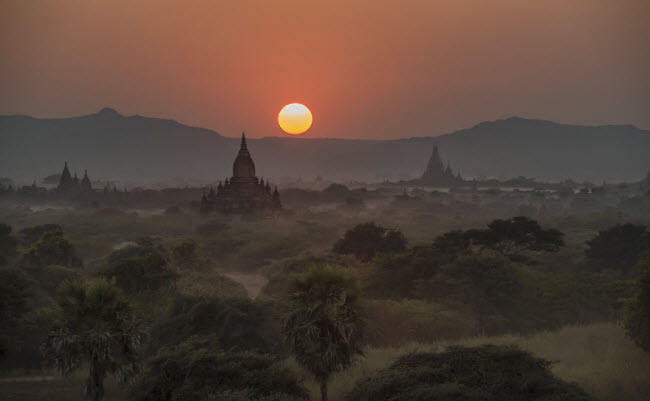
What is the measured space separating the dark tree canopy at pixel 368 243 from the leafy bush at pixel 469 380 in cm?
2860

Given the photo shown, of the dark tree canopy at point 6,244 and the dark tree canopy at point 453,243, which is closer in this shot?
the dark tree canopy at point 453,243

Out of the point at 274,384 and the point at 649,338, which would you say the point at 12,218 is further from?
the point at 649,338

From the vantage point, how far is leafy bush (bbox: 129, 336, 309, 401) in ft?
52.9

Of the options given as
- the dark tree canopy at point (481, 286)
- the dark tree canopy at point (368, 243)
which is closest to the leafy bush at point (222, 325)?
the dark tree canopy at point (481, 286)

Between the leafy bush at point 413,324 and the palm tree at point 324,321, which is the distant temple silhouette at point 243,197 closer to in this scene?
the leafy bush at point 413,324

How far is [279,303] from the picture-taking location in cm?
2991

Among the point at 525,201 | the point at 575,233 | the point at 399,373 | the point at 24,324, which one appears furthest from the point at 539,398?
the point at 525,201

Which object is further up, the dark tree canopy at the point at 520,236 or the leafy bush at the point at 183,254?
the dark tree canopy at the point at 520,236

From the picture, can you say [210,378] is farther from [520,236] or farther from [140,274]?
[520,236]

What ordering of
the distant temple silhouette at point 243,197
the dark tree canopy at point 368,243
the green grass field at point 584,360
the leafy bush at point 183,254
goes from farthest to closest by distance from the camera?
the distant temple silhouette at point 243,197 → the dark tree canopy at point 368,243 → the leafy bush at point 183,254 → the green grass field at point 584,360

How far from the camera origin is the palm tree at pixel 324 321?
17.7 meters

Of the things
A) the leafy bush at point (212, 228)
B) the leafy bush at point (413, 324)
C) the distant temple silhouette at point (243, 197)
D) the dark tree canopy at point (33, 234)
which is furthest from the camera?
the distant temple silhouette at point (243, 197)

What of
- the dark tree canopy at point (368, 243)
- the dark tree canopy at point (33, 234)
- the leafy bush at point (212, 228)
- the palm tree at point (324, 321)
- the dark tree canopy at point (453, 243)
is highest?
the palm tree at point (324, 321)

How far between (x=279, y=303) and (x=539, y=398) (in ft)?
57.7
